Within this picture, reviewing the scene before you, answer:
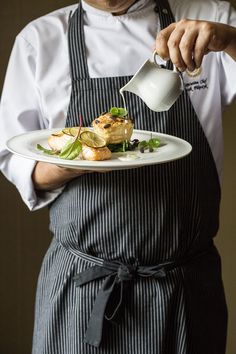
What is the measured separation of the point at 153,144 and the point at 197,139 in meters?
0.15

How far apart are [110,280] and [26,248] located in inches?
29.1

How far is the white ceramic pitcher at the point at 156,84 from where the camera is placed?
1.02 metres

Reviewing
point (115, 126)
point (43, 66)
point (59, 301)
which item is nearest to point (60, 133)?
point (115, 126)

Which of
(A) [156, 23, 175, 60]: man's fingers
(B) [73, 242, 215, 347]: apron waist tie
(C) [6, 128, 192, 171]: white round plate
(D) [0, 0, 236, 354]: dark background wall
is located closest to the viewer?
(C) [6, 128, 192, 171]: white round plate

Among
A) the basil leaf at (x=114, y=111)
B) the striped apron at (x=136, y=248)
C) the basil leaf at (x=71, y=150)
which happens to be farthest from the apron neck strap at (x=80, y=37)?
the basil leaf at (x=71, y=150)

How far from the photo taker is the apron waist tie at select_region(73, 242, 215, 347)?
1120mm

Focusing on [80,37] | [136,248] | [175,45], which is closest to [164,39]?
[175,45]

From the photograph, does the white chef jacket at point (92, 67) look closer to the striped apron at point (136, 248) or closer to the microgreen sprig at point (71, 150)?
the striped apron at point (136, 248)

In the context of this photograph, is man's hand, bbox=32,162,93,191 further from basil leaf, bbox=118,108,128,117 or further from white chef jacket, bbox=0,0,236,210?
basil leaf, bbox=118,108,128,117

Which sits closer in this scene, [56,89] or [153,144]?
[153,144]

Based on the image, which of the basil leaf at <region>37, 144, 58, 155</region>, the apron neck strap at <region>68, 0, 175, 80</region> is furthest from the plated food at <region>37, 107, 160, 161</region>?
the apron neck strap at <region>68, 0, 175, 80</region>

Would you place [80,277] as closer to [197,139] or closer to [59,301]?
[59,301]

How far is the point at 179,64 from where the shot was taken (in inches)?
39.4

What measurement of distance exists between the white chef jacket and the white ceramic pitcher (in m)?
0.16
